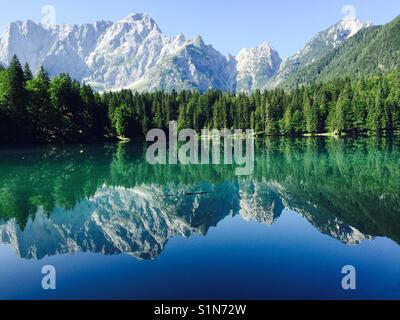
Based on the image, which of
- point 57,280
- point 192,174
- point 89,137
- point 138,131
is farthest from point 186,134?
point 57,280

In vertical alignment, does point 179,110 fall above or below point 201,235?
above

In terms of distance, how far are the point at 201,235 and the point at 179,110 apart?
470ft

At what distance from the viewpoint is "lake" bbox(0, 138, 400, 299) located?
702 inches

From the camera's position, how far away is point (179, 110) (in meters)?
167

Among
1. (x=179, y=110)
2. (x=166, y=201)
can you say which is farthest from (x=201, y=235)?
(x=179, y=110)

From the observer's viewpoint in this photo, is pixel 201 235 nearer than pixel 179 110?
Yes

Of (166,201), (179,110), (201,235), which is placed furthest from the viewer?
(179,110)

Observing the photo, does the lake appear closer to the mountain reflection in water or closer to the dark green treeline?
the mountain reflection in water

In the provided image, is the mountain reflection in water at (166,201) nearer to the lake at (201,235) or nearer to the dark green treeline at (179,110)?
the lake at (201,235)

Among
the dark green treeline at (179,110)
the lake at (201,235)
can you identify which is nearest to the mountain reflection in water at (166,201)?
the lake at (201,235)

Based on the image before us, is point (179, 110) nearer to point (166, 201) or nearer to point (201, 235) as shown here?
point (166, 201)

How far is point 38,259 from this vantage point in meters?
22.3

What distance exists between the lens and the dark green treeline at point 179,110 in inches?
3772
